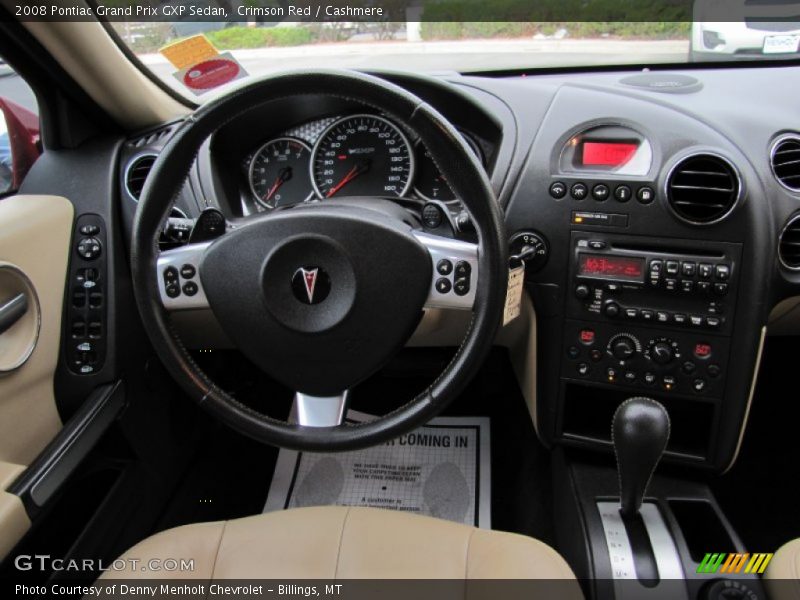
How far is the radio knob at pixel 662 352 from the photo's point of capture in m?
1.26

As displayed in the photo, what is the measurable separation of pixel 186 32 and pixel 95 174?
0.36 meters

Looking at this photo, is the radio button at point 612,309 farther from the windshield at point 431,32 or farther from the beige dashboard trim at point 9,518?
the beige dashboard trim at point 9,518

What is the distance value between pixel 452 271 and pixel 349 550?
19.0 inches

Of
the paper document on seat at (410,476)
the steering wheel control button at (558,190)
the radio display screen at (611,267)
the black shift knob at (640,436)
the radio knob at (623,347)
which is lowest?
the paper document on seat at (410,476)

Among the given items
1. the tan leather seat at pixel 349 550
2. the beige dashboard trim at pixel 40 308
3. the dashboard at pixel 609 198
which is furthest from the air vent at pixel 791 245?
the beige dashboard trim at pixel 40 308

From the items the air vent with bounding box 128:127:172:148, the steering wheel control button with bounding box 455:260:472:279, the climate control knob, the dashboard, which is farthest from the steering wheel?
the air vent with bounding box 128:127:172:148

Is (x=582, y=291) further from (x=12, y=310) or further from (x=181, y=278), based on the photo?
(x=12, y=310)

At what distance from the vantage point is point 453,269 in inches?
38.5

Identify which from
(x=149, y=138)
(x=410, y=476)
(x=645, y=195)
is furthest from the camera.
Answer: (x=410, y=476)

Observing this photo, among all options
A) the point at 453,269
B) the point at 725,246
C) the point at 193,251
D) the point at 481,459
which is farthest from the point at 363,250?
the point at 481,459

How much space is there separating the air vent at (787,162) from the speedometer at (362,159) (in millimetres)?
683

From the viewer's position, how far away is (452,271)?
0.98 metres

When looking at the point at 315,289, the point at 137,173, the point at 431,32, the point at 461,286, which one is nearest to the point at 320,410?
the point at 315,289

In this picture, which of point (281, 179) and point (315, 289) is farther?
point (281, 179)
